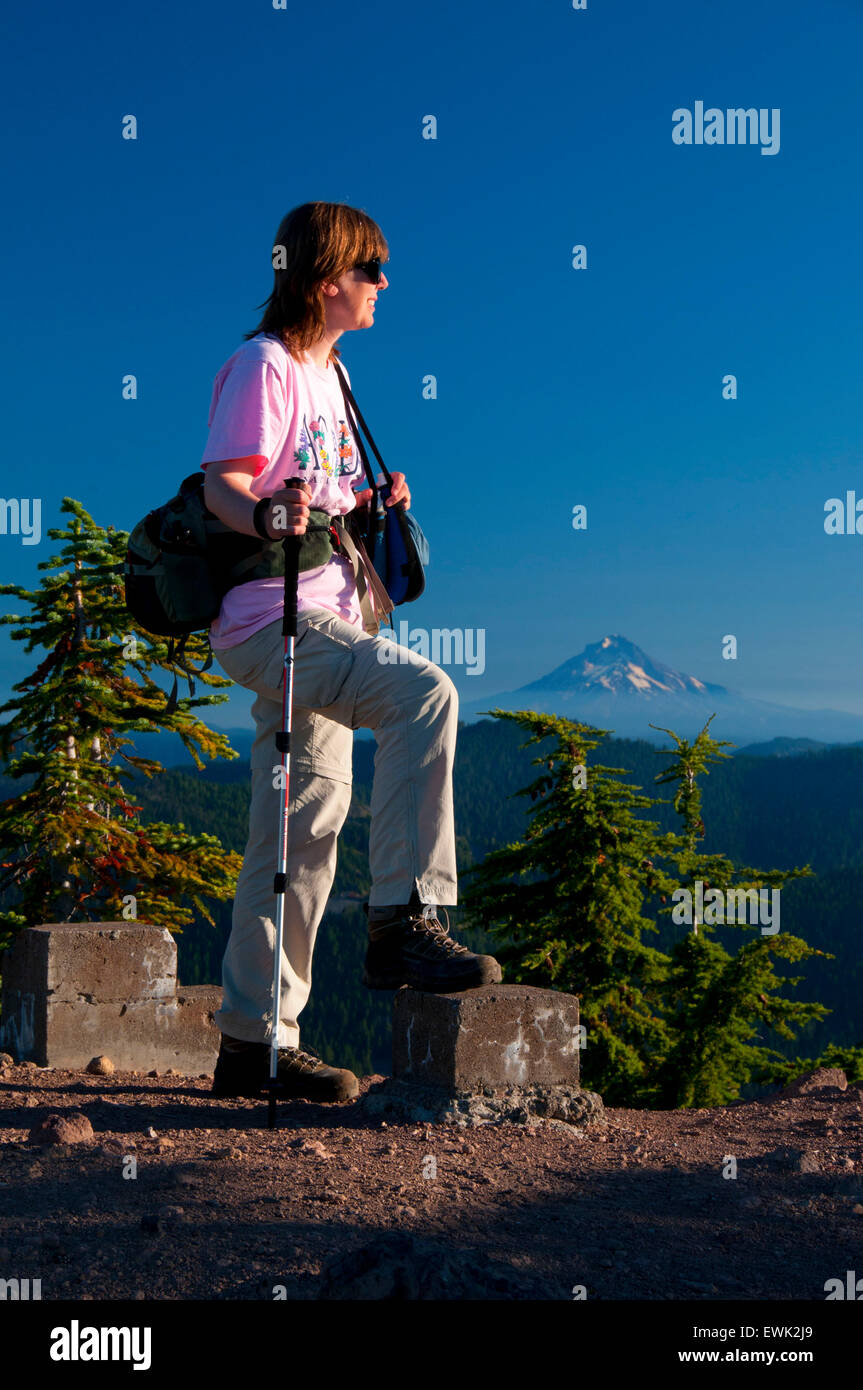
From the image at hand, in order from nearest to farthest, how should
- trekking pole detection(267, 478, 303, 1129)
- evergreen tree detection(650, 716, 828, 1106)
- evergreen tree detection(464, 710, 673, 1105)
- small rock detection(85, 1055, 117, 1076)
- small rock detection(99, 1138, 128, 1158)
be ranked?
small rock detection(99, 1138, 128, 1158) < trekking pole detection(267, 478, 303, 1129) < small rock detection(85, 1055, 117, 1076) < evergreen tree detection(464, 710, 673, 1105) < evergreen tree detection(650, 716, 828, 1106)

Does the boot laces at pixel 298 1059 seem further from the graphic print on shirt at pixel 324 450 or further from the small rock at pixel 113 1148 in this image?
the graphic print on shirt at pixel 324 450

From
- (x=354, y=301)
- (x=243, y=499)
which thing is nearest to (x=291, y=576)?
(x=243, y=499)

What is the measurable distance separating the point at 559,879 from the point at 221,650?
19979 mm

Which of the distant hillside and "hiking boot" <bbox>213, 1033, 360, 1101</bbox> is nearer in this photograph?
"hiking boot" <bbox>213, 1033, 360, 1101</bbox>

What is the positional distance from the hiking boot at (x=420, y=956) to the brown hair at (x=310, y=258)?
89.5 inches

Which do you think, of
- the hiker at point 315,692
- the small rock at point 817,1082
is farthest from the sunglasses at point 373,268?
the small rock at point 817,1082

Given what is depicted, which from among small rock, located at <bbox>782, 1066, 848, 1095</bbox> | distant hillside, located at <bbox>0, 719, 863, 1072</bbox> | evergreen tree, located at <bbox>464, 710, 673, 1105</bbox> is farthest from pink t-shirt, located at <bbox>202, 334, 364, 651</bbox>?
evergreen tree, located at <bbox>464, 710, 673, 1105</bbox>

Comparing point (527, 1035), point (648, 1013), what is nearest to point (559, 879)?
point (648, 1013)

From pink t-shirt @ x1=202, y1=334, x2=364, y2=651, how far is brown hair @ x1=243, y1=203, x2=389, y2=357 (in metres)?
0.10

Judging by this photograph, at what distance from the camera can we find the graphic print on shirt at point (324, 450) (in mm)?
4562

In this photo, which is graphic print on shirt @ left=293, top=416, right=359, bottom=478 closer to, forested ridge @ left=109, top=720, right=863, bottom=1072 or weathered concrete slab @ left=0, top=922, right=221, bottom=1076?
weathered concrete slab @ left=0, top=922, right=221, bottom=1076

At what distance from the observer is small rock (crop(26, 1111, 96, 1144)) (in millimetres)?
4023

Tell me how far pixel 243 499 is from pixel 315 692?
0.76 meters

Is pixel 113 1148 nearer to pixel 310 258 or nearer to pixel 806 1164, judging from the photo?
pixel 806 1164
